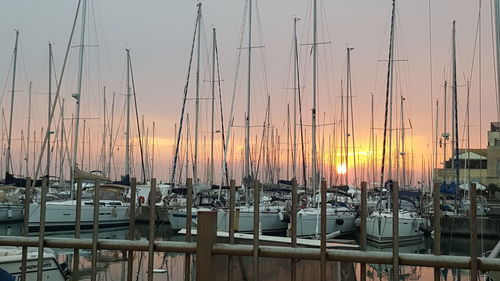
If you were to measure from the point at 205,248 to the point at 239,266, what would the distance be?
2.33ft

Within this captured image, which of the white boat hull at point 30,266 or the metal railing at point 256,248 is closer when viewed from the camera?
the metal railing at point 256,248

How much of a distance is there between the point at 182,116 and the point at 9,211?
49.4ft

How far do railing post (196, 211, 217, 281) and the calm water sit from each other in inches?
11.0

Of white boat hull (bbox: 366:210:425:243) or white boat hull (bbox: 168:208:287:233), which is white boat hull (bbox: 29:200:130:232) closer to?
white boat hull (bbox: 168:208:287:233)

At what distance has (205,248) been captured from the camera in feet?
15.6

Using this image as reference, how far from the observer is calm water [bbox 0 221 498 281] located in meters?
5.39

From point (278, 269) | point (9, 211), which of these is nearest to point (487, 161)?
point (9, 211)

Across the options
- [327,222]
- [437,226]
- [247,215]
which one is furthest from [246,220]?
[437,226]

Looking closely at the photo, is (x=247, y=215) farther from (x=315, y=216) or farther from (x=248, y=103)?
(x=248, y=103)

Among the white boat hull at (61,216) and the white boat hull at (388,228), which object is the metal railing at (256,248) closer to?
the white boat hull at (388,228)

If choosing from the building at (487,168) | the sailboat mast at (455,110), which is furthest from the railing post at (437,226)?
the building at (487,168)

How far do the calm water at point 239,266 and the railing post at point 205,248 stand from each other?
281mm

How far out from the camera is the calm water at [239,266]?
17.7 feet

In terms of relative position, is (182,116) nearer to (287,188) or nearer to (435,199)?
(287,188)
